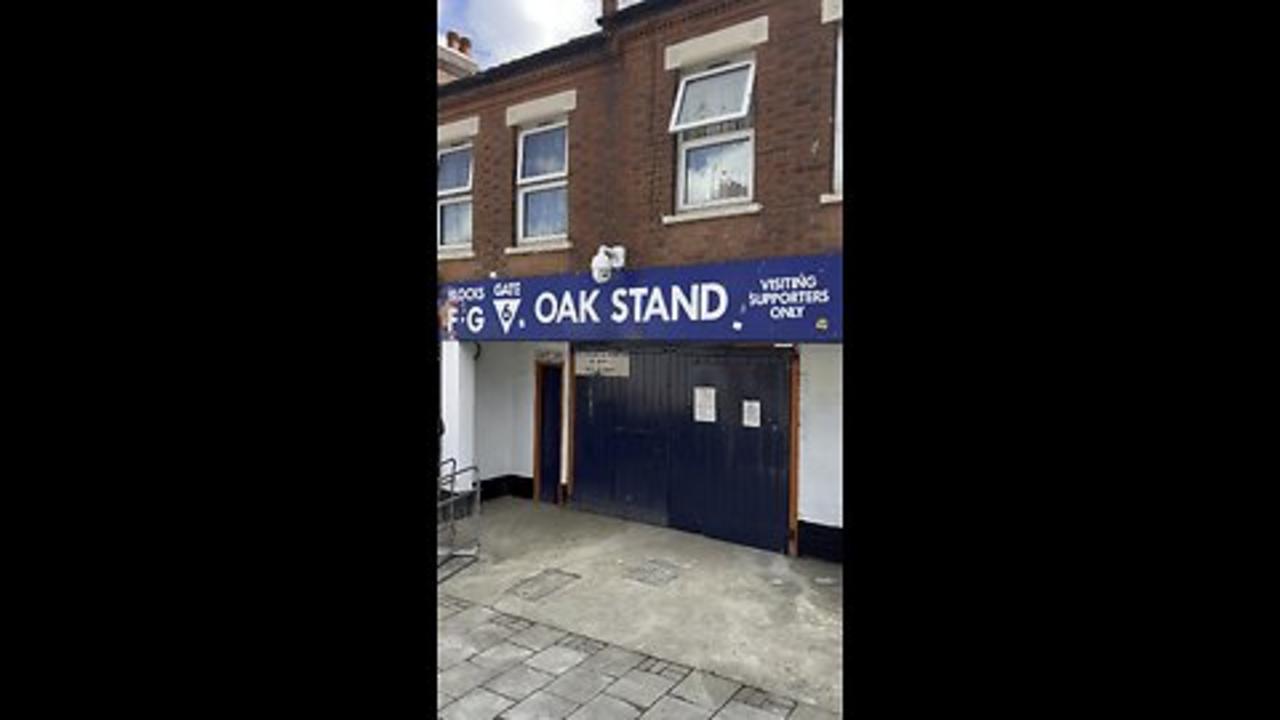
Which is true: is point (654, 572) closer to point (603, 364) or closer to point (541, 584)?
point (541, 584)

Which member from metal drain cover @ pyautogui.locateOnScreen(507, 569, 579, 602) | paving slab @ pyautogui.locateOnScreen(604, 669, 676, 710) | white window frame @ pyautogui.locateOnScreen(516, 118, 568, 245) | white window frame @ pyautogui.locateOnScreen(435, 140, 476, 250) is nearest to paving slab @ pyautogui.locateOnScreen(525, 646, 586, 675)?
paving slab @ pyautogui.locateOnScreen(604, 669, 676, 710)

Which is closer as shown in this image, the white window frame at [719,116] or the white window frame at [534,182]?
the white window frame at [719,116]

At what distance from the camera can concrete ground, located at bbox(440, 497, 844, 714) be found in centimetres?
475

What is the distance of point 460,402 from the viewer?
28.7 ft

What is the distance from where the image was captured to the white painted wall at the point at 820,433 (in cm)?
684

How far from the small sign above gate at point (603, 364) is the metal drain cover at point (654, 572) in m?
2.47

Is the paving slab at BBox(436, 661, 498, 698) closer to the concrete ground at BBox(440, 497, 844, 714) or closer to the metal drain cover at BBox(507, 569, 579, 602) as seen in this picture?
the concrete ground at BBox(440, 497, 844, 714)

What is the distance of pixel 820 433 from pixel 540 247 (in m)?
3.74

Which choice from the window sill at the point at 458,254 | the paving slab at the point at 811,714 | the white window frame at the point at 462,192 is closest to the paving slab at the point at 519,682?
the paving slab at the point at 811,714

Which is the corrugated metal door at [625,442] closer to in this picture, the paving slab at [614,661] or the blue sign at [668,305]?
the blue sign at [668,305]

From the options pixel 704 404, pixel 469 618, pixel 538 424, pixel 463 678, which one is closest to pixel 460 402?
pixel 538 424
